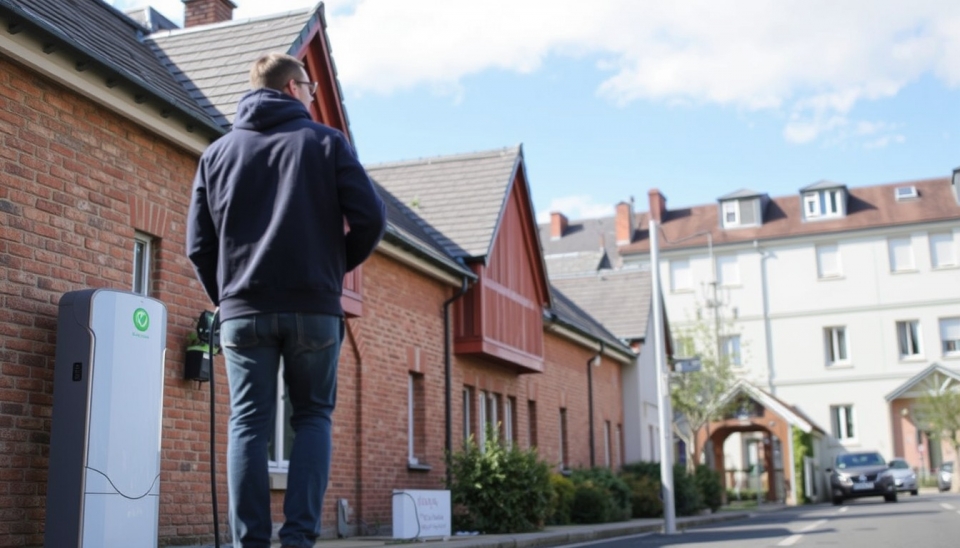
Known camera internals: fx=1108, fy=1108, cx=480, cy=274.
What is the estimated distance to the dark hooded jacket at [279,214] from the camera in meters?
4.04

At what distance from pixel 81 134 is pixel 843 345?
5000 cm

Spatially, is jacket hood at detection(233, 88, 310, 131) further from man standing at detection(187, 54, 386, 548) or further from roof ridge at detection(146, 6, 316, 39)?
roof ridge at detection(146, 6, 316, 39)

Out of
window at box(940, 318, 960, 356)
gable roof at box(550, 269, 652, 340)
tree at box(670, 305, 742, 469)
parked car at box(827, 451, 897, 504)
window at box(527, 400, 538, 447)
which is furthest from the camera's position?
window at box(940, 318, 960, 356)

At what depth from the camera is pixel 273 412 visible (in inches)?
162

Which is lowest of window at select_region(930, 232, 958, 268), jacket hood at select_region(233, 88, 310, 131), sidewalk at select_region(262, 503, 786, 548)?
sidewalk at select_region(262, 503, 786, 548)

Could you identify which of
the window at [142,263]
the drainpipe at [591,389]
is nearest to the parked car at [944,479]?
the drainpipe at [591,389]

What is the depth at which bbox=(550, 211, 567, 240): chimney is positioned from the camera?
7038cm

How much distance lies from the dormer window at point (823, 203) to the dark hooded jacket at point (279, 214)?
56021mm

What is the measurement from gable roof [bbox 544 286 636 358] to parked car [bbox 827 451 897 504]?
9920mm

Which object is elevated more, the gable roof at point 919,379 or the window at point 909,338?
the window at point 909,338

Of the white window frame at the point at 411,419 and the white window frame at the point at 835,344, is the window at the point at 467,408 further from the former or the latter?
the white window frame at the point at 835,344

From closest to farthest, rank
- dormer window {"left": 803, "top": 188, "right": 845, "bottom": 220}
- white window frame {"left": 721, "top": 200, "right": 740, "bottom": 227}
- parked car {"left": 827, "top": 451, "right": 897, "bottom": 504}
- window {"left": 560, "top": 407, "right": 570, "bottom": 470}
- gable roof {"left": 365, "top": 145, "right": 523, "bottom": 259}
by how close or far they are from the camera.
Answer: gable roof {"left": 365, "top": 145, "right": 523, "bottom": 259} < window {"left": 560, "top": 407, "right": 570, "bottom": 470} < parked car {"left": 827, "top": 451, "right": 897, "bottom": 504} < dormer window {"left": 803, "top": 188, "right": 845, "bottom": 220} < white window frame {"left": 721, "top": 200, "right": 740, "bottom": 227}

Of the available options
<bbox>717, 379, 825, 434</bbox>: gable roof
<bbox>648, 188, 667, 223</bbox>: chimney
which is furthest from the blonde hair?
<bbox>648, 188, 667, 223</bbox>: chimney

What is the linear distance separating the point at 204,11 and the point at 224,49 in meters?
3.70
